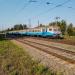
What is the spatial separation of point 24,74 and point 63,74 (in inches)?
64.3

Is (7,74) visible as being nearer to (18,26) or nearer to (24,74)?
(24,74)

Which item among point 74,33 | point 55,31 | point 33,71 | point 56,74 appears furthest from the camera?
point 74,33

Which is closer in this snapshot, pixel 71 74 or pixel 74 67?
pixel 71 74

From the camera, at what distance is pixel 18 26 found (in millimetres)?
154500

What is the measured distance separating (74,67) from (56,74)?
1.84 metres

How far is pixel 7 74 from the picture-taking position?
9.63 meters

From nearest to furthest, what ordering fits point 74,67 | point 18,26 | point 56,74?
point 56,74 → point 74,67 → point 18,26

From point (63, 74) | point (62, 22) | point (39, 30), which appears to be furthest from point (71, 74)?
point (62, 22)

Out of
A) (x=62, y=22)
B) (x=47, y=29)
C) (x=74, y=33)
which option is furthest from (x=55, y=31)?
(x=62, y=22)

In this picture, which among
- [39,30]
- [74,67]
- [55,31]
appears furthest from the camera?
[39,30]

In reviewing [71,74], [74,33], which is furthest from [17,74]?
[74,33]

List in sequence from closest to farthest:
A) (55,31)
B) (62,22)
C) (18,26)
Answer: (55,31)
(62,22)
(18,26)

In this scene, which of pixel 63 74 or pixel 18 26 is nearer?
pixel 63 74

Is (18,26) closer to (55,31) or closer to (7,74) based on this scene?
(55,31)
